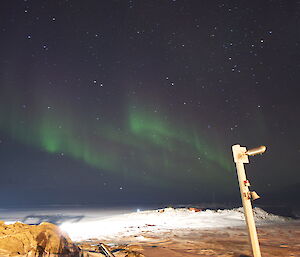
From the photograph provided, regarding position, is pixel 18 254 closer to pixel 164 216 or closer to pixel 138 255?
pixel 138 255

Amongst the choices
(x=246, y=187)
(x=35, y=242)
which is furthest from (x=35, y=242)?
(x=246, y=187)

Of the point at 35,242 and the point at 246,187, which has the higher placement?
the point at 246,187

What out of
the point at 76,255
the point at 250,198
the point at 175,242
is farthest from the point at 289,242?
the point at 76,255

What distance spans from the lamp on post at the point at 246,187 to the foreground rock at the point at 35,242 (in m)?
4.90

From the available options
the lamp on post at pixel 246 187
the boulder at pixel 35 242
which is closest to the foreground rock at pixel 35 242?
the boulder at pixel 35 242

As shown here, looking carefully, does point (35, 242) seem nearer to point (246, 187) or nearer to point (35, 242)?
point (35, 242)

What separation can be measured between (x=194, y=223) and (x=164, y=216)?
15.8 ft

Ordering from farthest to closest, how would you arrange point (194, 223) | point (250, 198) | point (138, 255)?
point (194, 223) < point (138, 255) < point (250, 198)

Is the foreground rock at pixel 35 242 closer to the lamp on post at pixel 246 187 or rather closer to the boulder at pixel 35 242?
the boulder at pixel 35 242

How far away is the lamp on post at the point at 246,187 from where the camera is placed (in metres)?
5.73

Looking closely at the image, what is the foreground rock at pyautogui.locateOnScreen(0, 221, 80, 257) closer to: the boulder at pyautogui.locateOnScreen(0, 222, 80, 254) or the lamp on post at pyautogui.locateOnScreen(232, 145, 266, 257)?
the boulder at pyautogui.locateOnScreen(0, 222, 80, 254)

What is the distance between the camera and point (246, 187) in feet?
19.1

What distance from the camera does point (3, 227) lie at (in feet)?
25.6

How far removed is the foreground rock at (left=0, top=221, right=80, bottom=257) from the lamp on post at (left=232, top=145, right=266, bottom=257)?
4899 mm
